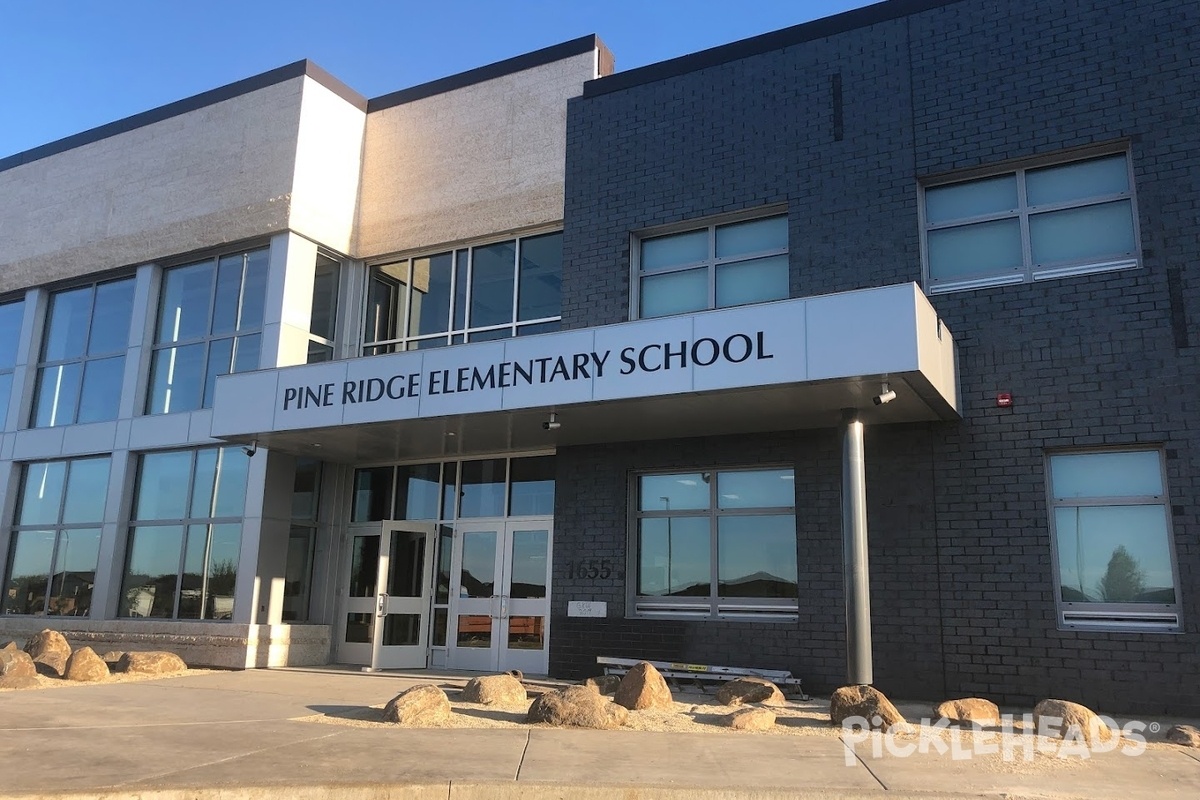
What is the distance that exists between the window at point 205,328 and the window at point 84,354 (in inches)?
36.1

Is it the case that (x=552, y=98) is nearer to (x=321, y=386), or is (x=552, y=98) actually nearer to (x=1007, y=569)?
(x=321, y=386)

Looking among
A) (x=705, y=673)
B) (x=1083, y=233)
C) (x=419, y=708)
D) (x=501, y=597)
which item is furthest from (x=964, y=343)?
(x=501, y=597)

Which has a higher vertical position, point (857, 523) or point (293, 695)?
point (857, 523)

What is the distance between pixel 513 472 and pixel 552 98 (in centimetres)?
598

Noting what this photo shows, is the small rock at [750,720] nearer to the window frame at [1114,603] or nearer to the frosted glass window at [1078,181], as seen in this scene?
the window frame at [1114,603]

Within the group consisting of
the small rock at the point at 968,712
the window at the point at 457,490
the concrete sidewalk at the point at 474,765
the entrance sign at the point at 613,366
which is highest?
the entrance sign at the point at 613,366

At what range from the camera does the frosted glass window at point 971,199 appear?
11.9 m

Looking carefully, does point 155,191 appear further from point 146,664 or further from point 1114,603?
point 1114,603

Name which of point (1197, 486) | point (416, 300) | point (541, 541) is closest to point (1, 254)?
point (416, 300)

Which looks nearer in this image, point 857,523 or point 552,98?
point 857,523

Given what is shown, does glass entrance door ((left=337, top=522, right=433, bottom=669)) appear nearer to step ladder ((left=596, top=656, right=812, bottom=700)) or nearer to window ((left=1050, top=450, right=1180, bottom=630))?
step ladder ((left=596, top=656, right=812, bottom=700))

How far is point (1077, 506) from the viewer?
35.2 feet

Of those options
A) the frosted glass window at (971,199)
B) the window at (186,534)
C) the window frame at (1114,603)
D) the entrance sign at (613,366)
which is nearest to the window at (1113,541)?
the window frame at (1114,603)

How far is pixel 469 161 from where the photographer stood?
16.1 m
